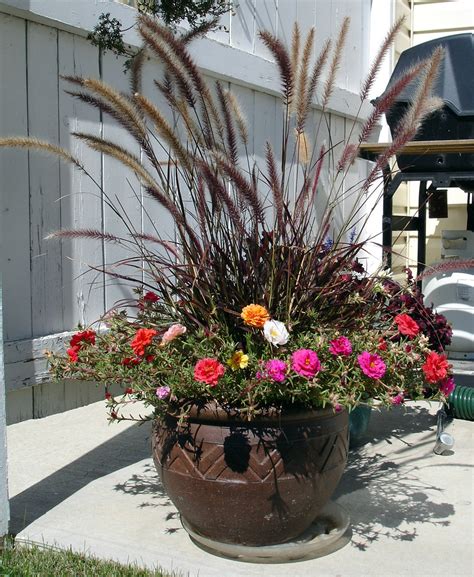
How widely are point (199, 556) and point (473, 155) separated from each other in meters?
2.97

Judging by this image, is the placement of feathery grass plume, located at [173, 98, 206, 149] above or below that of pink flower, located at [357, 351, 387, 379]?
above

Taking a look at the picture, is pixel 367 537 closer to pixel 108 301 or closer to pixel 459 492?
pixel 459 492

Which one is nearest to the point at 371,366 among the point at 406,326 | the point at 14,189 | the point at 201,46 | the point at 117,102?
the point at 406,326

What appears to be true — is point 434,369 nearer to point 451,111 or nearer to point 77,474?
point 77,474

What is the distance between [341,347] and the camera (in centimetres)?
261

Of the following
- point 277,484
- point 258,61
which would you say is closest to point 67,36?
point 258,61

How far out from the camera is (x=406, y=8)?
7840 millimetres

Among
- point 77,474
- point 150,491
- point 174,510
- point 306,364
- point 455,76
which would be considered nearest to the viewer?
point 306,364

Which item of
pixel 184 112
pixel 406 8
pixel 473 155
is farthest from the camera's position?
pixel 406 8

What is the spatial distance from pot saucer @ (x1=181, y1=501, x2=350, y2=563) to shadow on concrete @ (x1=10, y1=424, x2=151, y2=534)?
62 centimetres

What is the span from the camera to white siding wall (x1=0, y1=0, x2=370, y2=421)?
4.14 m

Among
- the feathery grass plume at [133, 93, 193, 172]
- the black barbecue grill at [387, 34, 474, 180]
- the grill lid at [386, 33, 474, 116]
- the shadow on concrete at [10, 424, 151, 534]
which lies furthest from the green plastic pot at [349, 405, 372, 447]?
the grill lid at [386, 33, 474, 116]

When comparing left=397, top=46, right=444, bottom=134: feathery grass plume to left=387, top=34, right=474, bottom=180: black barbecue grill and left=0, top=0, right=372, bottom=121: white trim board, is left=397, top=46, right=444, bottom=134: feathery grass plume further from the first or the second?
left=387, top=34, right=474, bottom=180: black barbecue grill

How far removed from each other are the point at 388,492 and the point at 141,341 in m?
1.37
